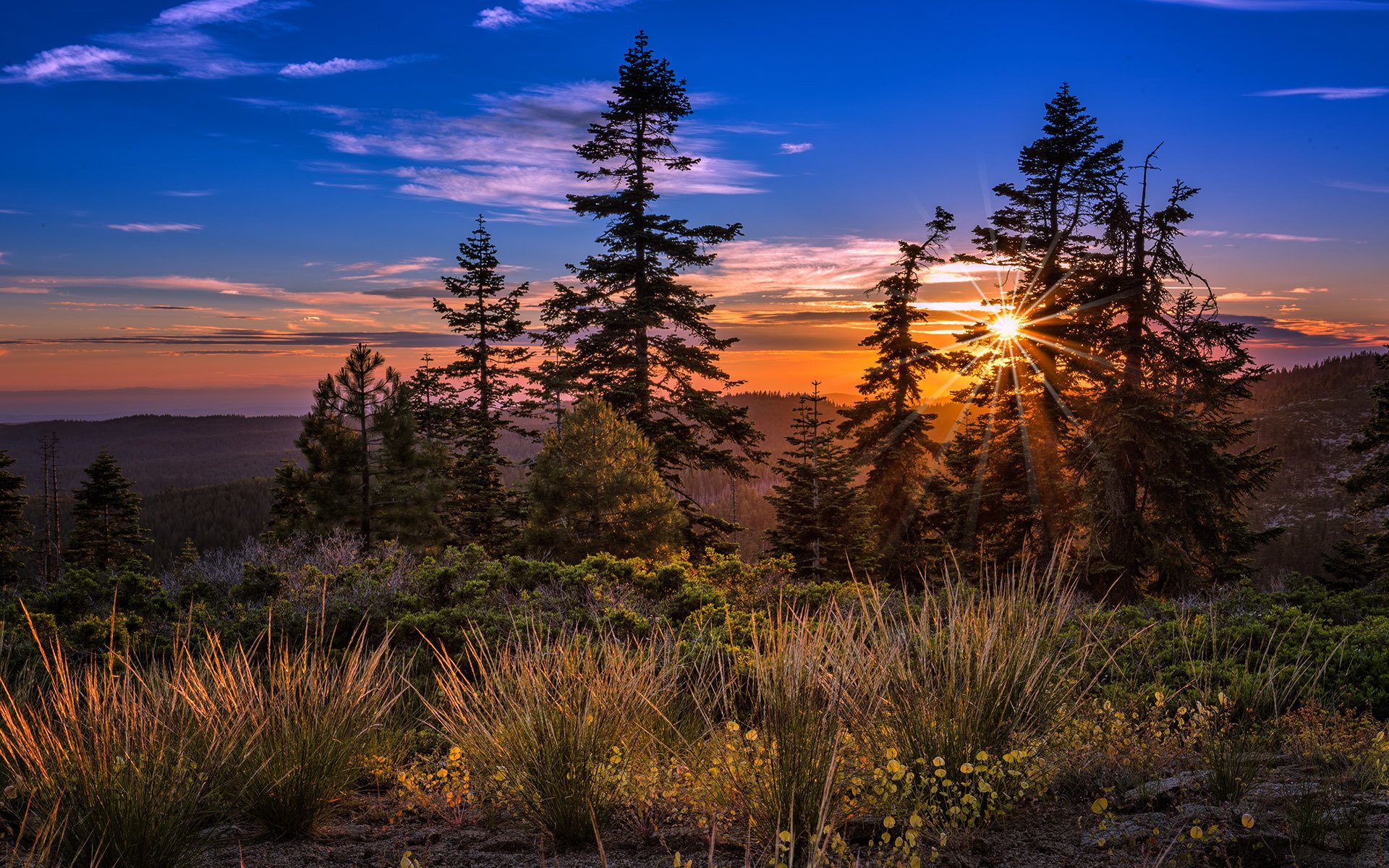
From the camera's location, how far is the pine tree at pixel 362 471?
105 feet

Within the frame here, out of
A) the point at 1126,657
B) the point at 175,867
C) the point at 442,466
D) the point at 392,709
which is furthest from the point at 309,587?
the point at 442,466

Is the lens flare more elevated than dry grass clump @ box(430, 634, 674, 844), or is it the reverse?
the lens flare

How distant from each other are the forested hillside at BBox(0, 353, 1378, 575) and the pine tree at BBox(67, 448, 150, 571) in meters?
2.21

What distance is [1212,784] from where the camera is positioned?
395 centimetres

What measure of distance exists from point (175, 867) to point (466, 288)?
37.7m

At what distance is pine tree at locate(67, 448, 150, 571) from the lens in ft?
121

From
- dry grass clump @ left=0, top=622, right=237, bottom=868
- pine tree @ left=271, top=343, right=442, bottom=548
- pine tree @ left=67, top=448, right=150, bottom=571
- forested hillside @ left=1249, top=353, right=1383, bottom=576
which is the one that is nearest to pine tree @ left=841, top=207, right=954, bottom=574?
pine tree @ left=271, top=343, right=442, bottom=548

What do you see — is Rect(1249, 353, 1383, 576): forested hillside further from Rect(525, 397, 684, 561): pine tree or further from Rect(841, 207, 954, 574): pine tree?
Rect(525, 397, 684, 561): pine tree

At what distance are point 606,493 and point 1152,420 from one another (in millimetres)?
14427

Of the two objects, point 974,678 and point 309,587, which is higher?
point 974,678

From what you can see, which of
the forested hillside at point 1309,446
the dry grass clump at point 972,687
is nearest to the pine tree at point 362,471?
the dry grass clump at point 972,687

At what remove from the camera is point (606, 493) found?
22219 mm

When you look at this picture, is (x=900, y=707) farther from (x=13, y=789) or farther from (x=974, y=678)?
(x=13, y=789)

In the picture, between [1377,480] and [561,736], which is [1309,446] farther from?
[561,736]
